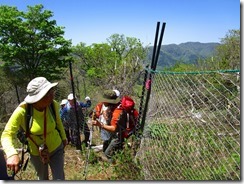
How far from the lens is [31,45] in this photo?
106 ft

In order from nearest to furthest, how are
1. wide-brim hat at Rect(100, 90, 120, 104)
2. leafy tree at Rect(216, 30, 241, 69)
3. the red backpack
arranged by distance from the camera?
the red backpack → wide-brim hat at Rect(100, 90, 120, 104) → leafy tree at Rect(216, 30, 241, 69)

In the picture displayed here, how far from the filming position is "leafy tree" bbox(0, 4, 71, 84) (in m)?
31.7

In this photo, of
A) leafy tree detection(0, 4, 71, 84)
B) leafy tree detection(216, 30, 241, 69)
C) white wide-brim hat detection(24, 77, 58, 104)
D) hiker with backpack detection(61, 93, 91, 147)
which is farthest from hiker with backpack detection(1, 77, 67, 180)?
leafy tree detection(0, 4, 71, 84)

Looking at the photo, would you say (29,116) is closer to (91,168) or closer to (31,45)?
(91,168)

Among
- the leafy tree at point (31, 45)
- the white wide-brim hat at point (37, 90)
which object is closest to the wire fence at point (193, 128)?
the white wide-brim hat at point (37, 90)

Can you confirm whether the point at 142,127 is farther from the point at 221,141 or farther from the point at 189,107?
the point at 221,141

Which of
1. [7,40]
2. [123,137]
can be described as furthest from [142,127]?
[7,40]

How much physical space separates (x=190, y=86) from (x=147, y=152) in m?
1.23

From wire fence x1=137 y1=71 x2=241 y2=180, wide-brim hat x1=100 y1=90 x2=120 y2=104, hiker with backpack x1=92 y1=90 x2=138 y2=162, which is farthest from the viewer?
wide-brim hat x1=100 y1=90 x2=120 y2=104

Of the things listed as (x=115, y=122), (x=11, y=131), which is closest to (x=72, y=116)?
(x=115, y=122)

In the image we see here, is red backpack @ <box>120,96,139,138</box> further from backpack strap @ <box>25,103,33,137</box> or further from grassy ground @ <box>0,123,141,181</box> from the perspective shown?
backpack strap @ <box>25,103,33,137</box>

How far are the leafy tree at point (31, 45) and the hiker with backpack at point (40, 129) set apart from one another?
2853 cm

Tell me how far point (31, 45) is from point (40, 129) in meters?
30.4

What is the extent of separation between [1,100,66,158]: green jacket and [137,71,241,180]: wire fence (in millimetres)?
1065
